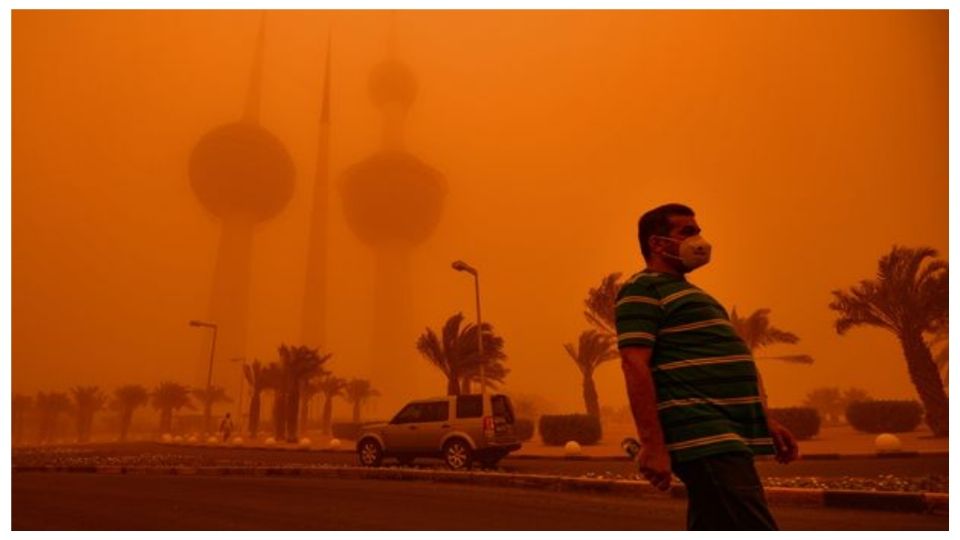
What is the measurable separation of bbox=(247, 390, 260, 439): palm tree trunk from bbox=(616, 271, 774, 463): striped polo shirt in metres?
19.8

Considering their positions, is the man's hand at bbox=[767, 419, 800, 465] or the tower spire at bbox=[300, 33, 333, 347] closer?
the man's hand at bbox=[767, 419, 800, 465]

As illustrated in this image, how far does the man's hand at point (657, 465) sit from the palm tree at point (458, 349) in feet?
55.0

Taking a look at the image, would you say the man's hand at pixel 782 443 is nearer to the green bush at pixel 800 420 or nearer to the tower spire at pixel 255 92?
the green bush at pixel 800 420

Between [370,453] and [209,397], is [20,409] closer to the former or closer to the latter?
[209,397]

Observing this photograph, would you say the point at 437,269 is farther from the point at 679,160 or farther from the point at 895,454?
the point at 895,454

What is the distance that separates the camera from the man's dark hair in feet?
8.36

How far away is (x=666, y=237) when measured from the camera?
252 centimetres

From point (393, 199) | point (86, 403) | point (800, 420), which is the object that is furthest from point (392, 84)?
point (800, 420)

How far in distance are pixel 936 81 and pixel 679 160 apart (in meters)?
7.12

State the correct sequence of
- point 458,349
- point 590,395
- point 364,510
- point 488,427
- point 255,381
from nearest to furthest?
point 364,510 → point 488,427 → point 458,349 → point 255,381 → point 590,395

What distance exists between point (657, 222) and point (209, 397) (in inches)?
812

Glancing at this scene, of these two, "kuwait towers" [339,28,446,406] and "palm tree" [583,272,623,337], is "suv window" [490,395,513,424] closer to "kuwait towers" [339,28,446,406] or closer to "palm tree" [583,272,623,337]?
"kuwait towers" [339,28,446,406]

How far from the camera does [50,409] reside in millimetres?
17734

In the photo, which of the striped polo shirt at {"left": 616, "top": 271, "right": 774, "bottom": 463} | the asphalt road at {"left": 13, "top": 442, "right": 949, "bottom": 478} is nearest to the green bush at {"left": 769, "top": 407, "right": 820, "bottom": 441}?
the asphalt road at {"left": 13, "top": 442, "right": 949, "bottom": 478}
